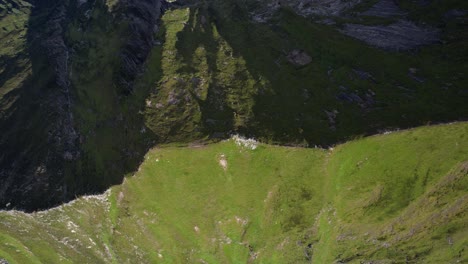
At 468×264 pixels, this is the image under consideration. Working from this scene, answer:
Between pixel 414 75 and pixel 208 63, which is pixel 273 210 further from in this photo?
pixel 208 63

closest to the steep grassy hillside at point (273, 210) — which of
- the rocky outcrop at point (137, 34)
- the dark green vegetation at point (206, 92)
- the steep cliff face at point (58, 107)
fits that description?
the dark green vegetation at point (206, 92)

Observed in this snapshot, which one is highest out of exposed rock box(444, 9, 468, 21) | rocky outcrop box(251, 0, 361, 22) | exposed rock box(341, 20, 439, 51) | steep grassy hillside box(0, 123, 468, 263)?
rocky outcrop box(251, 0, 361, 22)

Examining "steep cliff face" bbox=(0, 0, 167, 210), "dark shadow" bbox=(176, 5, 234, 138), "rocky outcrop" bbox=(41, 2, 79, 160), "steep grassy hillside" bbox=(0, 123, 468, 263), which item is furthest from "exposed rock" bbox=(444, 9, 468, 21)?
"rocky outcrop" bbox=(41, 2, 79, 160)

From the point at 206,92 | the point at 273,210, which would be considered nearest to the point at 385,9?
the point at 206,92

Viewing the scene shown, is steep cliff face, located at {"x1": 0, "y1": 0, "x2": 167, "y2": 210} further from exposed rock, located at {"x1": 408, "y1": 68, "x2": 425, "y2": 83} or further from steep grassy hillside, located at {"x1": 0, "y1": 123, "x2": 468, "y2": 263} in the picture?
exposed rock, located at {"x1": 408, "y1": 68, "x2": 425, "y2": 83}


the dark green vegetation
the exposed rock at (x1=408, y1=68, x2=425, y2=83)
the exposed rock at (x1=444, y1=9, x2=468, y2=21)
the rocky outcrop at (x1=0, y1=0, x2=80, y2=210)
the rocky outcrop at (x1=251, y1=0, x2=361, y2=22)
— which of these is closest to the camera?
the exposed rock at (x1=408, y1=68, x2=425, y2=83)

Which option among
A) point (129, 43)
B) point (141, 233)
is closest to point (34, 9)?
point (129, 43)
